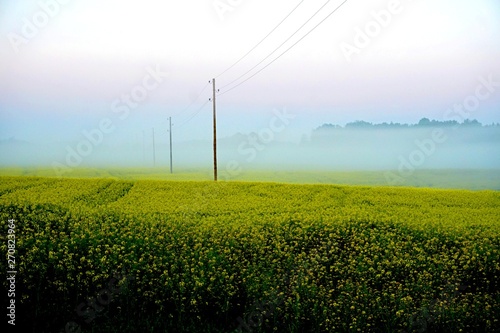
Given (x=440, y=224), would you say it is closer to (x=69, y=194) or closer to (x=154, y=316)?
(x=154, y=316)

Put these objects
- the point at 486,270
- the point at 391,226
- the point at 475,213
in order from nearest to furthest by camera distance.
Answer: the point at 486,270 → the point at 391,226 → the point at 475,213

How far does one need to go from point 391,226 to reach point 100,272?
978cm

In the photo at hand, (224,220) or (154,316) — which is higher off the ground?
(224,220)

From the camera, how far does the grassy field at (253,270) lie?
9.08m

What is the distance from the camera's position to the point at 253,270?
10.7 m

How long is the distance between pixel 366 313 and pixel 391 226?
6.29 metres

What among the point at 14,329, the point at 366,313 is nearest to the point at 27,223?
the point at 14,329

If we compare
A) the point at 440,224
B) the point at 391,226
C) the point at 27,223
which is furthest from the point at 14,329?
the point at 440,224

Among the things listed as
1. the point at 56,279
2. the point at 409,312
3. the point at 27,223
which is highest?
the point at 27,223

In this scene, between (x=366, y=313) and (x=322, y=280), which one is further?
(x=322, y=280)

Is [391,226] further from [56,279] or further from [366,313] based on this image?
[56,279]

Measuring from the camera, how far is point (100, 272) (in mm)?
10445

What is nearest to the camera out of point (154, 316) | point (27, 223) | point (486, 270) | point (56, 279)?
point (154, 316)

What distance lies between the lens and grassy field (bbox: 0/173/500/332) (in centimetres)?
908
